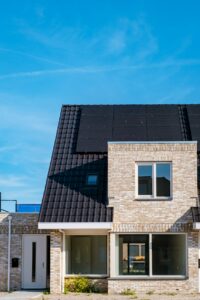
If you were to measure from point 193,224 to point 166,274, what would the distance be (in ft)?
7.14

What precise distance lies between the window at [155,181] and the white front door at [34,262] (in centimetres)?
472

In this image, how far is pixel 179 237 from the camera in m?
22.9

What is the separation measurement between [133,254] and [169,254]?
54.1 inches

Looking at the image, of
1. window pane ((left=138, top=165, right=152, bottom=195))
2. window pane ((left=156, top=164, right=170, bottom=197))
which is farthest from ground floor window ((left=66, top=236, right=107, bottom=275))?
window pane ((left=156, top=164, right=170, bottom=197))

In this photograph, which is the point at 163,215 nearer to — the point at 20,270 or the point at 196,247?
the point at 196,247

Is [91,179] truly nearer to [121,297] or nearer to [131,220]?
[131,220]

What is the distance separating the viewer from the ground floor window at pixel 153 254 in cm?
2266

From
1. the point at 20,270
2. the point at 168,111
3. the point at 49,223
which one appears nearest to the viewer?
the point at 49,223

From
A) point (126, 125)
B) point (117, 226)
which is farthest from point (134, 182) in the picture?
point (126, 125)

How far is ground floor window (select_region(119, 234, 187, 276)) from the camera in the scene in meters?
22.7

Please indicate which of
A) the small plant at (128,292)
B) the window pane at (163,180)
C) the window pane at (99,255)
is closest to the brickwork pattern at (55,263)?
the window pane at (99,255)

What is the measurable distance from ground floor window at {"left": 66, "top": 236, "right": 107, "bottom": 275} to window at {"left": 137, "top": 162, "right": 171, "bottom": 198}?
2.47 meters

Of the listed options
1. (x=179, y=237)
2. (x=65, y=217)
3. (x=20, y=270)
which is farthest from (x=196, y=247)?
(x=20, y=270)

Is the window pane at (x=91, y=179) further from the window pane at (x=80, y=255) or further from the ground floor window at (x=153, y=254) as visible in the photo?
the ground floor window at (x=153, y=254)
